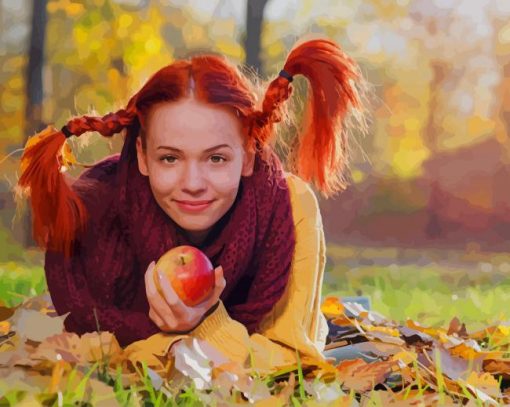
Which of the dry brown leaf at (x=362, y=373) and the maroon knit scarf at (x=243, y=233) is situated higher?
the maroon knit scarf at (x=243, y=233)

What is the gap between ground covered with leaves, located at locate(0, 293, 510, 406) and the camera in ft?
7.11

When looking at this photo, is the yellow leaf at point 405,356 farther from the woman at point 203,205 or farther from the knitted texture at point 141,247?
the knitted texture at point 141,247

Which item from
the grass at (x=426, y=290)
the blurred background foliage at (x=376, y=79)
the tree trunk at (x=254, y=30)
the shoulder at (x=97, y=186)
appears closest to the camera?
the shoulder at (x=97, y=186)

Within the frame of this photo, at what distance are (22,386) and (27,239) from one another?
4.77 m

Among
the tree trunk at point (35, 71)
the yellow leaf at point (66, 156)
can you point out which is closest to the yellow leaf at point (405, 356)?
the yellow leaf at point (66, 156)

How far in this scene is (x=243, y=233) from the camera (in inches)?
102

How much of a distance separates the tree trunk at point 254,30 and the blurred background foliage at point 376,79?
10 millimetres

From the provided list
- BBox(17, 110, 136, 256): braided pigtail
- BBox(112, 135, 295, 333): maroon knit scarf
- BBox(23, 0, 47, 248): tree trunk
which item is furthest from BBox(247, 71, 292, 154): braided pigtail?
BBox(23, 0, 47, 248): tree trunk

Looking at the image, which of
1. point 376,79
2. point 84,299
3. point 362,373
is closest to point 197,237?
point 84,299

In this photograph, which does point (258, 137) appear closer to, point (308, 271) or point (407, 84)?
point (308, 271)

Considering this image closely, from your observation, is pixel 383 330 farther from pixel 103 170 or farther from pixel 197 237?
pixel 103 170

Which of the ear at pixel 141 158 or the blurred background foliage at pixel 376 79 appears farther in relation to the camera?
the blurred background foliage at pixel 376 79

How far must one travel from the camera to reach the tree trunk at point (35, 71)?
6.80 meters

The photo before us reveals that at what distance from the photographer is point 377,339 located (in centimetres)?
310
